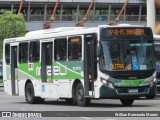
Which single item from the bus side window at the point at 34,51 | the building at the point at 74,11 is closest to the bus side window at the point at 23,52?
the bus side window at the point at 34,51

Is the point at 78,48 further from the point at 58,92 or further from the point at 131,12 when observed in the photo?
the point at 131,12

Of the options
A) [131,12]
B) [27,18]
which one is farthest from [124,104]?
[131,12]

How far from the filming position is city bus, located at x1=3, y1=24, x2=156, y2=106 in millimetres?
22078

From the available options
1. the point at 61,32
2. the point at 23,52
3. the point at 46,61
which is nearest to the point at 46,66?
the point at 46,61

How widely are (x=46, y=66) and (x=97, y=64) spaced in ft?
13.8

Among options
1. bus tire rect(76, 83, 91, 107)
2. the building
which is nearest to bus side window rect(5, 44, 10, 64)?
bus tire rect(76, 83, 91, 107)

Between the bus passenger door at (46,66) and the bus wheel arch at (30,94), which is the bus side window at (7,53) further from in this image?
the bus passenger door at (46,66)

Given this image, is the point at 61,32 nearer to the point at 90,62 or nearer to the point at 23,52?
the point at 90,62

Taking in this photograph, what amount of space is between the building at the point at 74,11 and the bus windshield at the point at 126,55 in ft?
170

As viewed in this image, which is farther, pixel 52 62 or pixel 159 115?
pixel 52 62

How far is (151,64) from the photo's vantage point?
22.7m

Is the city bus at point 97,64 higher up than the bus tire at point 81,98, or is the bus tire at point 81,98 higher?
the city bus at point 97,64

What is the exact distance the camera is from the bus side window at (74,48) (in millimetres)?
23406

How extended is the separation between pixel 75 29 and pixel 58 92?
2.65 metres
